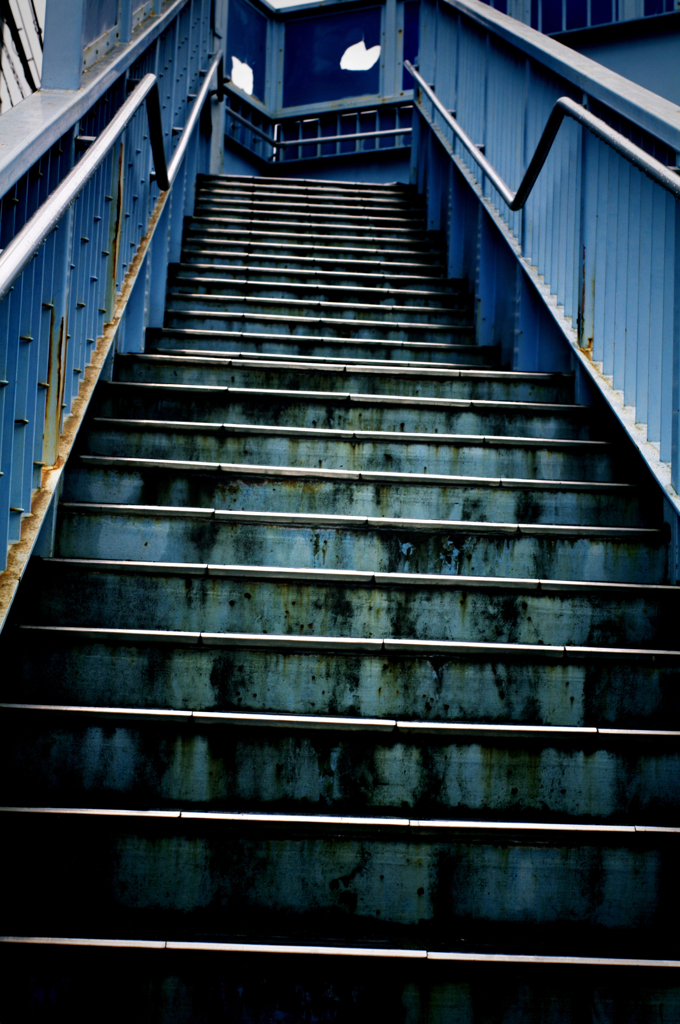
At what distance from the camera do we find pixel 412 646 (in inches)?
80.0

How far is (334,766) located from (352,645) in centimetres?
30

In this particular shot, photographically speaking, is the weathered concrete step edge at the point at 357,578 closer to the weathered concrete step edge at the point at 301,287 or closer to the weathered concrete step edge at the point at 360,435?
the weathered concrete step edge at the point at 360,435

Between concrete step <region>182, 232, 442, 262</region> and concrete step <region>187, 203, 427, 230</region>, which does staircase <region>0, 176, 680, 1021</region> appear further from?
concrete step <region>187, 203, 427, 230</region>

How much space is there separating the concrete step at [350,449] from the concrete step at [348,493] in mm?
157

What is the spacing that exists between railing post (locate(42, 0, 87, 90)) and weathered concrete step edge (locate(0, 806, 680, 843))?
2.07m

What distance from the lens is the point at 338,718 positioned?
6.23ft

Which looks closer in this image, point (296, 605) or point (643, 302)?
point (296, 605)

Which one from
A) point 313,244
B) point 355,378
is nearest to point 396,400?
point 355,378

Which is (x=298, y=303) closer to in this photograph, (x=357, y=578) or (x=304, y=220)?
(x=304, y=220)

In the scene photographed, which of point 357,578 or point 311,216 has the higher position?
point 311,216

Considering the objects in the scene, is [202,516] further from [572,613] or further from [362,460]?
[572,613]

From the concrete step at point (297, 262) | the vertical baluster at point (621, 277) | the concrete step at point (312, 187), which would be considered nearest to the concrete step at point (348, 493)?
the vertical baluster at point (621, 277)

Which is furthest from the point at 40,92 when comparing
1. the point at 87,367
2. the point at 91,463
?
the point at 91,463

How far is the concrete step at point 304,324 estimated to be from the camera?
12.8ft
